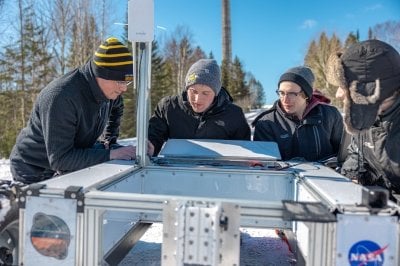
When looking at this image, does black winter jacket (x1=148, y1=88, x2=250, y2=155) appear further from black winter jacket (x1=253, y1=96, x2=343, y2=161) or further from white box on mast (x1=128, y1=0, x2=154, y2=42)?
white box on mast (x1=128, y1=0, x2=154, y2=42)

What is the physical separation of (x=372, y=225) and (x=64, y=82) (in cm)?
209

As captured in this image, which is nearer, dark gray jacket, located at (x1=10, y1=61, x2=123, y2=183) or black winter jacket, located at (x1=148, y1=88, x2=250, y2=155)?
dark gray jacket, located at (x1=10, y1=61, x2=123, y2=183)

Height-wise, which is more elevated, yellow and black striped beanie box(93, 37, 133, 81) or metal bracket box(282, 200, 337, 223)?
yellow and black striped beanie box(93, 37, 133, 81)

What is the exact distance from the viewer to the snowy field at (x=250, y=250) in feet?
9.04

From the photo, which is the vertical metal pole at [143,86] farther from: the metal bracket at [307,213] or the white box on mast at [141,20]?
the metal bracket at [307,213]

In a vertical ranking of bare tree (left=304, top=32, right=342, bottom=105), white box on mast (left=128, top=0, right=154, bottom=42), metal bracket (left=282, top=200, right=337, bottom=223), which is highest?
bare tree (left=304, top=32, right=342, bottom=105)

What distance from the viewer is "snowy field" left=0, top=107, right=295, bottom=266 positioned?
2.76 metres

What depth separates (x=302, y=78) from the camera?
345 centimetres

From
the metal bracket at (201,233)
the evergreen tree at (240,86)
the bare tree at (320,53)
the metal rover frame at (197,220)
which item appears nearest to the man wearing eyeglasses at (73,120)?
→ the metal rover frame at (197,220)

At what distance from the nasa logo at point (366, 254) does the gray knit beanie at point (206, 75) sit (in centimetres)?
214

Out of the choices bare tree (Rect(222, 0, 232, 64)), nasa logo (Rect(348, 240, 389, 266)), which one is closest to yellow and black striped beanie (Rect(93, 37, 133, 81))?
nasa logo (Rect(348, 240, 389, 266))

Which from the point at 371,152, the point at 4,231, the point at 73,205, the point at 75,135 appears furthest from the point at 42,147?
the point at 371,152

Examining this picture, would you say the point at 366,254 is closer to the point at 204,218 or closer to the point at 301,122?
the point at 204,218

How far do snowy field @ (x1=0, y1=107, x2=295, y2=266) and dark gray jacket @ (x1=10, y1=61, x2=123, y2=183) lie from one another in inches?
31.2
